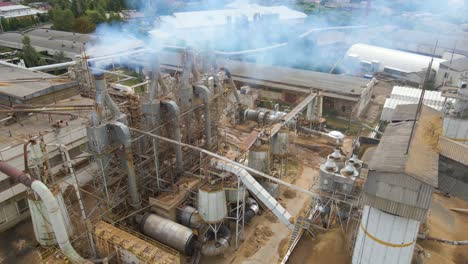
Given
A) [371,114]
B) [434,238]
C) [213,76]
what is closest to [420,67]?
[371,114]

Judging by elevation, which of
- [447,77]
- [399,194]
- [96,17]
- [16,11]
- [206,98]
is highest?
[96,17]

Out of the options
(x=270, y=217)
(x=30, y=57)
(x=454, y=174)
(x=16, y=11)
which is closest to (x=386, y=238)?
(x=454, y=174)

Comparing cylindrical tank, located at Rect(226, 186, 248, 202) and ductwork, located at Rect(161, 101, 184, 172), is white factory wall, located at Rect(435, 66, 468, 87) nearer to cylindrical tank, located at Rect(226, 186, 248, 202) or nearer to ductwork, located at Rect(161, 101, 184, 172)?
cylindrical tank, located at Rect(226, 186, 248, 202)

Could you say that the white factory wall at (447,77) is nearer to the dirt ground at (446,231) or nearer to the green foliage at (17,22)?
the dirt ground at (446,231)

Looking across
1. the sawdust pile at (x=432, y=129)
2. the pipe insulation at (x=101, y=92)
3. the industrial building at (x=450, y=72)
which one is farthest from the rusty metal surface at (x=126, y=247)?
the industrial building at (x=450, y=72)

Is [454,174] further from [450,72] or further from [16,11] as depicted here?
[16,11]

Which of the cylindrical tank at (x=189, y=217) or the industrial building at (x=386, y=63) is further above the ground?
the industrial building at (x=386, y=63)
